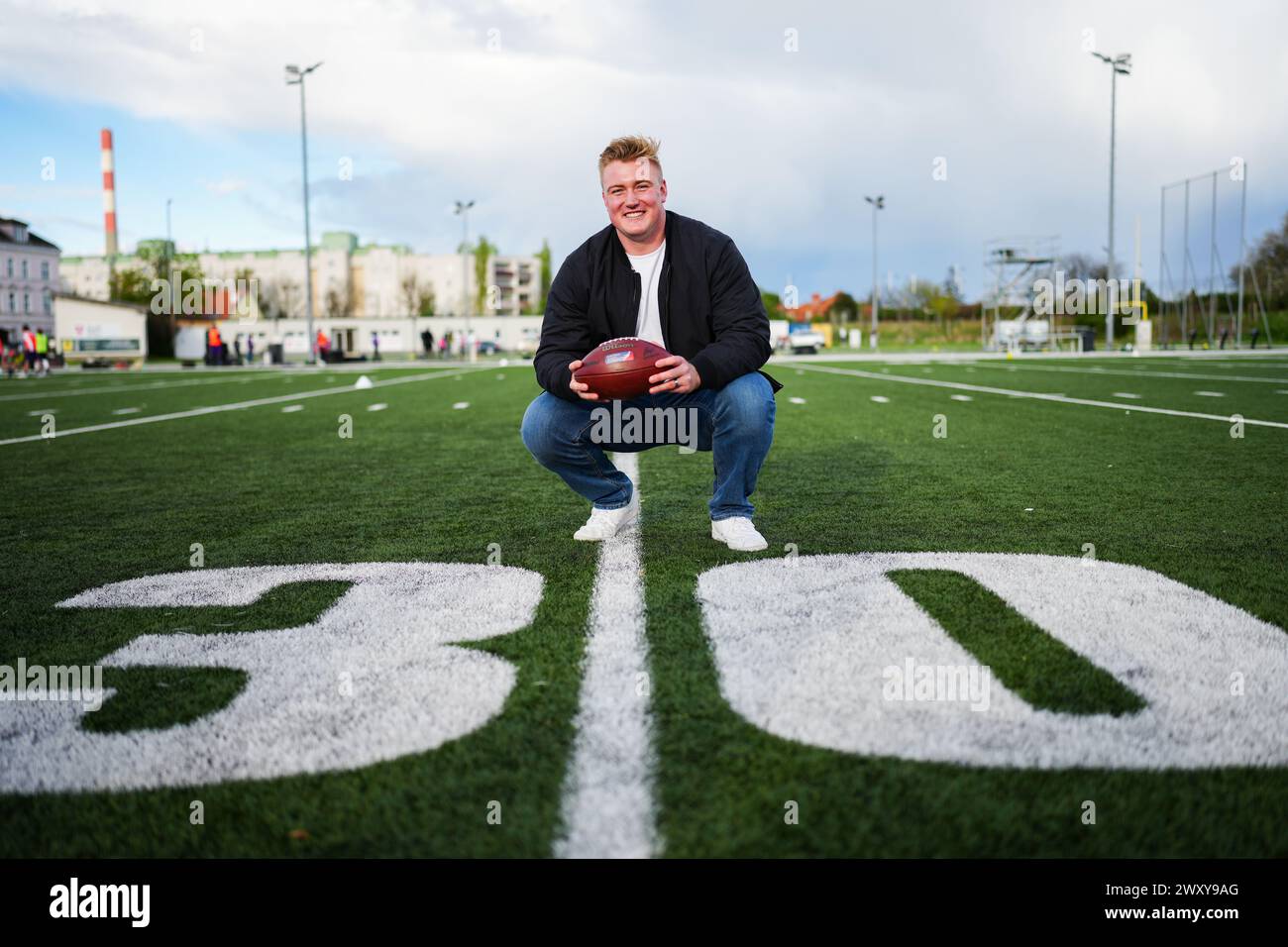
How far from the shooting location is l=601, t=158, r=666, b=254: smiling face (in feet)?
13.6

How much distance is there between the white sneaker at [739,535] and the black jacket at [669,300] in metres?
0.57

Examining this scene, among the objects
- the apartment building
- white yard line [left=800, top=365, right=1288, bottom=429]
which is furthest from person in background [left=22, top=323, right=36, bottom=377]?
the apartment building

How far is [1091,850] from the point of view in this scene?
65.3 inches

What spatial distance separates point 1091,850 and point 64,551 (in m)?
4.13

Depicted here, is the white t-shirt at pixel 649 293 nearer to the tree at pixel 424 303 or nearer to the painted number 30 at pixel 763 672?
the painted number 30 at pixel 763 672

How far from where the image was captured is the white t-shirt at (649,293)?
4387 mm

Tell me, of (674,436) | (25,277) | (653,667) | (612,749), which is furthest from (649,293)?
(25,277)

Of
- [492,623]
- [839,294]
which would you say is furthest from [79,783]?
[839,294]

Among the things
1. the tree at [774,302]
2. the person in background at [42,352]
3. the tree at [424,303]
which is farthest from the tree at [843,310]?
the person in background at [42,352]

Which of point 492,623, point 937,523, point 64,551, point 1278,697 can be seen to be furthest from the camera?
point 937,523

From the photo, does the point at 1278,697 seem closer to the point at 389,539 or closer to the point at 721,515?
the point at 721,515

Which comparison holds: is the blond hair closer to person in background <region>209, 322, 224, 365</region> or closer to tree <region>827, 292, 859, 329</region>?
person in background <region>209, 322, 224, 365</region>

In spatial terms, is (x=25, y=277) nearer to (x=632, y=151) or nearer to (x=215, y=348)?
(x=215, y=348)
